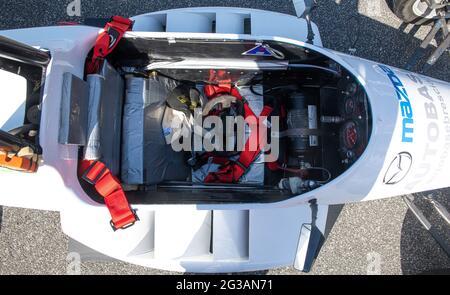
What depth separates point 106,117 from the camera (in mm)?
1965

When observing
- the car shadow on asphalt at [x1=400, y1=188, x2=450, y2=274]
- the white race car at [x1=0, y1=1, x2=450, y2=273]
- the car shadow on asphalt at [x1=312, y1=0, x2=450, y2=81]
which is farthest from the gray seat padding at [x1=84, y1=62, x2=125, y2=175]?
the car shadow on asphalt at [x1=400, y1=188, x2=450, y2=274]

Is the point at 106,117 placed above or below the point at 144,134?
above

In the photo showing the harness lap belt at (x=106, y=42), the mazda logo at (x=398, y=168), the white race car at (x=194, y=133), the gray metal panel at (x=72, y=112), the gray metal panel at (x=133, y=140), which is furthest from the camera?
the gray metal panel at (x=133, y=140)

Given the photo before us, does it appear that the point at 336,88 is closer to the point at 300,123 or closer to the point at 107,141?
the point at 300,123

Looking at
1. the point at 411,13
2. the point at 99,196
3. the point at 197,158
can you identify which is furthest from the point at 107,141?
the point at 411,13

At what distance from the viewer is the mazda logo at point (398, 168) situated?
2.03 meters

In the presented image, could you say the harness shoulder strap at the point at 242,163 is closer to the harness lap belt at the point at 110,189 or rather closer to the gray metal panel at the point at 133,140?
the gray metal panel at the point at 133,140

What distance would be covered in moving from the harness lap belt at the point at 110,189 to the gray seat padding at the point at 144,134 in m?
0.36

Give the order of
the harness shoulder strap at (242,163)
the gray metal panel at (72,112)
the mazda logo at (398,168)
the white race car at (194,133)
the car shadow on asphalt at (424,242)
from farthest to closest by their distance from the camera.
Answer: the car shadow on asphalt at (424,242) < the harness shoulder strap at (242,163) < the mazda logo at (398,168) < the white race car at (194,133) < the gray metal panel at (72,112)

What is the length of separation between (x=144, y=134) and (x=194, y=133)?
1.20 feet

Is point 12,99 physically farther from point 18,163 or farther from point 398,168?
point 398,168

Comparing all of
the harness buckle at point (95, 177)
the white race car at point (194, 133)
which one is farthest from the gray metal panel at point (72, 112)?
the harness buckle at point (95, 177)

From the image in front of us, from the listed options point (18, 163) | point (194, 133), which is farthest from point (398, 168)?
point (18, 163)

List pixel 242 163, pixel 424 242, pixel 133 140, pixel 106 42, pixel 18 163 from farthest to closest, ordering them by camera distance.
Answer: pixel 424 242
pixel 242 163
pixel 133 140
pixel 106 42
pixel 18 163
